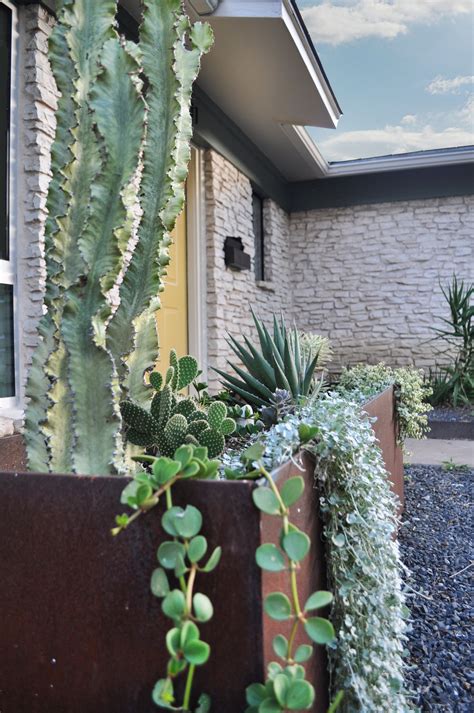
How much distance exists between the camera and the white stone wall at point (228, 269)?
5.24 meters

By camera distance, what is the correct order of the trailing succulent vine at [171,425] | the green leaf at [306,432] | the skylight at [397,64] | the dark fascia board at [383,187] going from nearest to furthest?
1. the green leaf at [306,432]
2. the trailing succulent vine at [171,425]
3. the dark fascia board at [383,187]
4. the skylight at [397,64]

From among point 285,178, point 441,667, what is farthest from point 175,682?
point 285,178

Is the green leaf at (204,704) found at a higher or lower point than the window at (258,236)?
lower

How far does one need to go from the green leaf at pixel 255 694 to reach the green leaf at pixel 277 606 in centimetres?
10

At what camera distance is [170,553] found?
0.73 meters

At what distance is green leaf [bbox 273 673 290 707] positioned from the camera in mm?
676

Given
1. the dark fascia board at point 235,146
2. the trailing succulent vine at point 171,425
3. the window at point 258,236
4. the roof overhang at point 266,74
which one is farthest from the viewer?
the window at point 258,236

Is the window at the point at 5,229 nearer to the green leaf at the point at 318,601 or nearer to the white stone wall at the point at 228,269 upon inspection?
the white stone wall at the point at 228,269

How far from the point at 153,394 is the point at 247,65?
391 cm

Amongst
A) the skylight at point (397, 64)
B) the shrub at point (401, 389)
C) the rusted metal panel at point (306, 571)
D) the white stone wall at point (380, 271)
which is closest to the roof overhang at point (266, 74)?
the white stone wall at point (380, 271)

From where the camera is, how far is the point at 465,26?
29.0 feet

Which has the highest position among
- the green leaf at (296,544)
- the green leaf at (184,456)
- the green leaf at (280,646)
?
the green leaf at (184,456)

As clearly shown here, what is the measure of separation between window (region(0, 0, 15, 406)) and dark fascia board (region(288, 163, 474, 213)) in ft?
17.9

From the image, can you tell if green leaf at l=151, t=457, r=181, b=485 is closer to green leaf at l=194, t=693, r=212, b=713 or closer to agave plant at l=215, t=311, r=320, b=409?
green leaf at l=194, t=693, r=212, b=713
